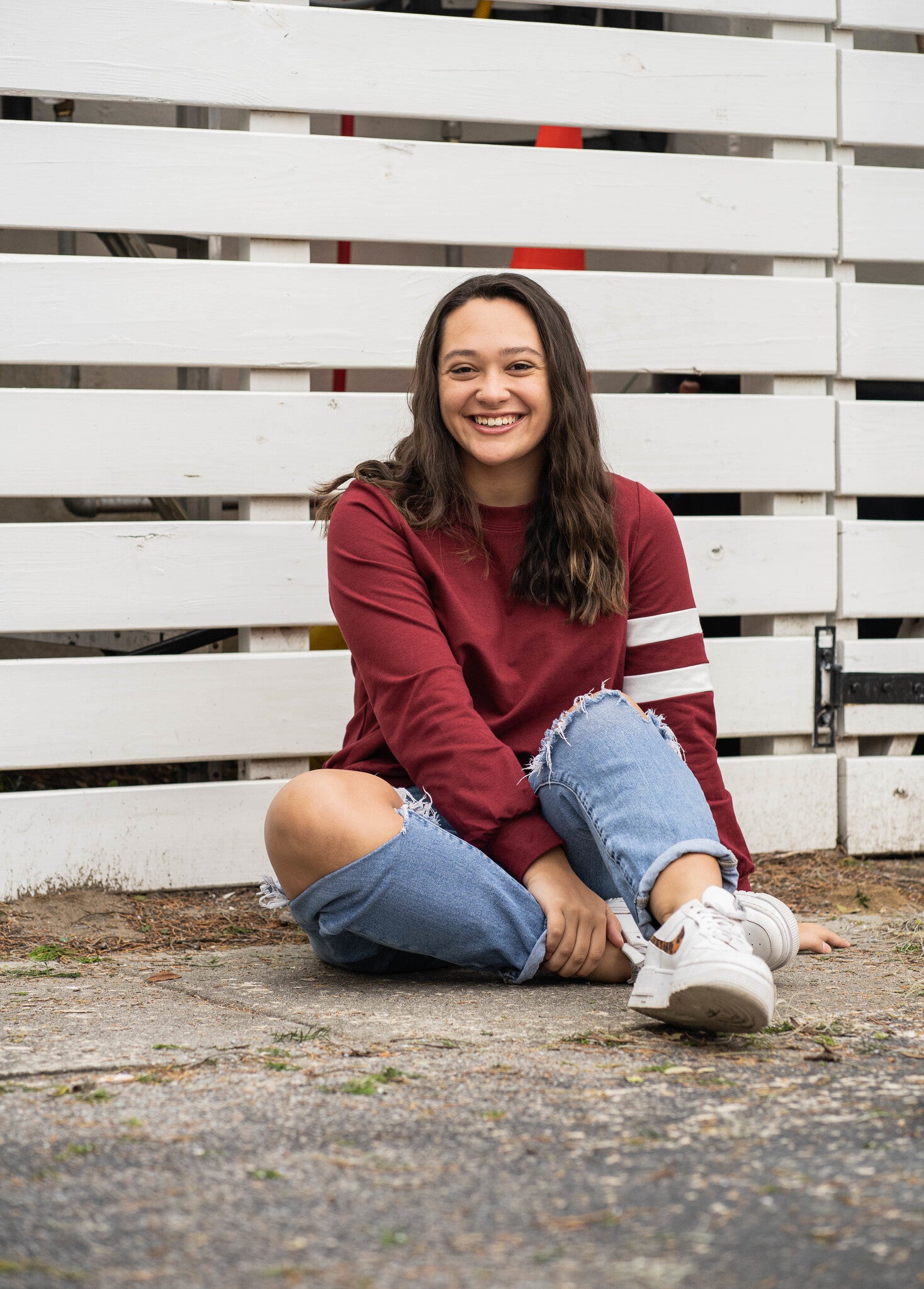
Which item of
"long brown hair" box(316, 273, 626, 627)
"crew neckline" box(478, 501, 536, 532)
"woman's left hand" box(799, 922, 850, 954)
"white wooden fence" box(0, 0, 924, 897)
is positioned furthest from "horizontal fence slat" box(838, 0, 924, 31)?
"woman's left hand" box(799, 922, 850, 954)

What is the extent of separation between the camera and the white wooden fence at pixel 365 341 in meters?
2.47

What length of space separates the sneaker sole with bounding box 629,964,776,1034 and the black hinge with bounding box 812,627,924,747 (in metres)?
1.47

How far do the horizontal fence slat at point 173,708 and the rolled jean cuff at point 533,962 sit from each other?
0.84 meters

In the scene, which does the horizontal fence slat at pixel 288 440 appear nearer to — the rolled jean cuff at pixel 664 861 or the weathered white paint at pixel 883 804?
the weathered white paint at pixel 883 804

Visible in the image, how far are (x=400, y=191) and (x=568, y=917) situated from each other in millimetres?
1530

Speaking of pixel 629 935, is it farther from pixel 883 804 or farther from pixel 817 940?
pixel 883 804

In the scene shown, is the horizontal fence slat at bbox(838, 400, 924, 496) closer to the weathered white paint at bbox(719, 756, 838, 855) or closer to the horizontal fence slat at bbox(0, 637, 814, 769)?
the weathered white paint at bbox(719, 756, 838, 855)

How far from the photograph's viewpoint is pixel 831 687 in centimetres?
293

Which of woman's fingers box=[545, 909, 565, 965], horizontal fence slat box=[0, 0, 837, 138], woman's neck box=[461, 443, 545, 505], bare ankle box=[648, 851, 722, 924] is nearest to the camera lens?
bare ankle box=[648, 851, 722, 924]

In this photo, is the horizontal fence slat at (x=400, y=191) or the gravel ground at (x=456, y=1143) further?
the horizontal fence slat at (x=400, y=191)

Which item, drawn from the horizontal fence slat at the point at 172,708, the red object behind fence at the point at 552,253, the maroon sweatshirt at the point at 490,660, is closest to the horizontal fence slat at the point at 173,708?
the horizontal fence slat at the point at 172,708

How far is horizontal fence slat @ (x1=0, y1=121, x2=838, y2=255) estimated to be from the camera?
2.46m

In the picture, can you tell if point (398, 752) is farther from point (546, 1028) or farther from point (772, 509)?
point (772, 509)

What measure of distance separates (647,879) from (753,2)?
2.11 metres
